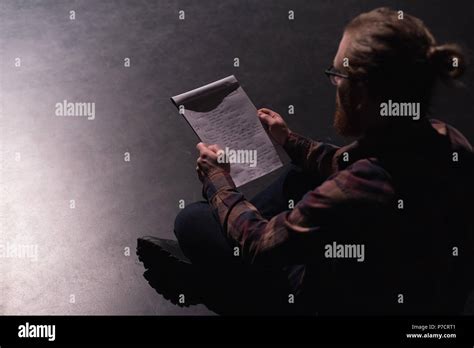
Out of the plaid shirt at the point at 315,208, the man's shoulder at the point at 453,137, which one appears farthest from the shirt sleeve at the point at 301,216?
the man's shoulder at the point at 453,137

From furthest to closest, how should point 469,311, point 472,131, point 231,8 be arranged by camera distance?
point 231,8 < point 472,131 < point 469,311

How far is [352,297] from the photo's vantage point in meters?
1.51

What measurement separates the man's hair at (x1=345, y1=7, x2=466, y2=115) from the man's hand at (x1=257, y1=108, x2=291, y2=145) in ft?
1.81

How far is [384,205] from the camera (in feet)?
4.35

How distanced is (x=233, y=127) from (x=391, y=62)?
2.07 feet

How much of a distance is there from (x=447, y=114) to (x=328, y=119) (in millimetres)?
524

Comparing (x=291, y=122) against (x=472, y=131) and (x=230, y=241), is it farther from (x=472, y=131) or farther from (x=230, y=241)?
(x=230, y=241)

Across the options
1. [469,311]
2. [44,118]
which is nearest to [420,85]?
[469,311]

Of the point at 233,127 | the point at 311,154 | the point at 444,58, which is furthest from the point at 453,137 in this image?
the point at 233,127

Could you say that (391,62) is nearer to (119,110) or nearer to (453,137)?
(453,137)

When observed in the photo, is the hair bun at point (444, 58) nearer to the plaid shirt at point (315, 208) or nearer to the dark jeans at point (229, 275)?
the plaid shirt at point (315, 208)

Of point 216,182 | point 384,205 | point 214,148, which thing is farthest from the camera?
point 214,148

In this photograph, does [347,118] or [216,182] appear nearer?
[347,118]

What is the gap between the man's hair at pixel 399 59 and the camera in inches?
54.4
